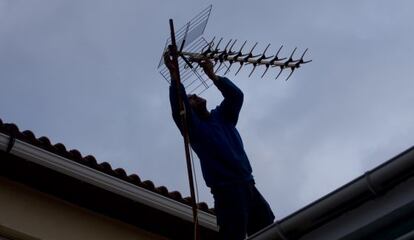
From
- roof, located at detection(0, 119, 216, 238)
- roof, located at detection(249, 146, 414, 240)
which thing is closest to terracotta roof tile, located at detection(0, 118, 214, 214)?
roof, located at detection(0, 119, 216, 238)

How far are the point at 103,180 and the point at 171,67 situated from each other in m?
1.25

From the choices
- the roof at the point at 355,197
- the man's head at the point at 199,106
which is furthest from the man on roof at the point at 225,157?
the roof at the point at 355,197

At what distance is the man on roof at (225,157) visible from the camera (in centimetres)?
750

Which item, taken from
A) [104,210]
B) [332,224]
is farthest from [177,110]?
[332,224]

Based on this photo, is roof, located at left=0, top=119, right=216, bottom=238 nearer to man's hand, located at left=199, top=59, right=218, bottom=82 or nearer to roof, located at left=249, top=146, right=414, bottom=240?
man's hand, located at left=199, top=59, right=218, bottom=82

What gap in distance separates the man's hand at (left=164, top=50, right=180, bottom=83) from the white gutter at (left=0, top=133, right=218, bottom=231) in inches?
47.1

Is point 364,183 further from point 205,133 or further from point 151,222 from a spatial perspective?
point 151,222

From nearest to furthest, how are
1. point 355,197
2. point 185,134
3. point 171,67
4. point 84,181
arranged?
point 355,197
point 185,134
point 171,67
point 84,181

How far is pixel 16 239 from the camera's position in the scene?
27.7 feet

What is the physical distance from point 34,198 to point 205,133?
1748 mm

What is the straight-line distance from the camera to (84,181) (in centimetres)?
855

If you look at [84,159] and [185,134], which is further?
[84,159]

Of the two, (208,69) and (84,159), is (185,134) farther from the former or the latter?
(84,159)

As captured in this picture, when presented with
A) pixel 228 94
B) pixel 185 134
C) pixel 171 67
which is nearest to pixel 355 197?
pixel 185 134
